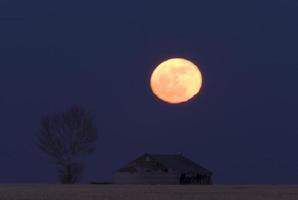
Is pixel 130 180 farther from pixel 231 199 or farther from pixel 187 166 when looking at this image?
pixel 231 199

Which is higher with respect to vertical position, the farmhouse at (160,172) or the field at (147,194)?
the farmhouse at (160,172)

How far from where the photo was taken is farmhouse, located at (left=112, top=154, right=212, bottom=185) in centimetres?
13925

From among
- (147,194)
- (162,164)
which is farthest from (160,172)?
(147,194)

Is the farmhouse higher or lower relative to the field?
higher

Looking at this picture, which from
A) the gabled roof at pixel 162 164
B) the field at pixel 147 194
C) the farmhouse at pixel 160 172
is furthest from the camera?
the gabled roof at pixel 162 164

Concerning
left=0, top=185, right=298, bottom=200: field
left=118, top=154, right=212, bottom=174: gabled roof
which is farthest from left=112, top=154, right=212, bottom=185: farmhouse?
left=0, top=185, right=298, bottom=200: field

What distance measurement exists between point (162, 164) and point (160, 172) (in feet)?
10.3

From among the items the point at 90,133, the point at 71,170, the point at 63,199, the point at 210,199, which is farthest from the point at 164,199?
the point at 90,133

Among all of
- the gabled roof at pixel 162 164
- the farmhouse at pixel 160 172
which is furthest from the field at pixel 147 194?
the gabled roof at pixel 162 164

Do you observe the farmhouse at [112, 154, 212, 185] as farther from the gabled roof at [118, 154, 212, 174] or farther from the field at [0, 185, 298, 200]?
the field at [0, 185, 298, 200]

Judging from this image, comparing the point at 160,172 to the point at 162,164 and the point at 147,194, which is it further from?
the point at 147,194

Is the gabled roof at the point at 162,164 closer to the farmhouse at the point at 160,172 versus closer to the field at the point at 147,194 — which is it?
the farmhouse at the point at 160,172

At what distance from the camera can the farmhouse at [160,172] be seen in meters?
139

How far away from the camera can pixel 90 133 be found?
483 ft
